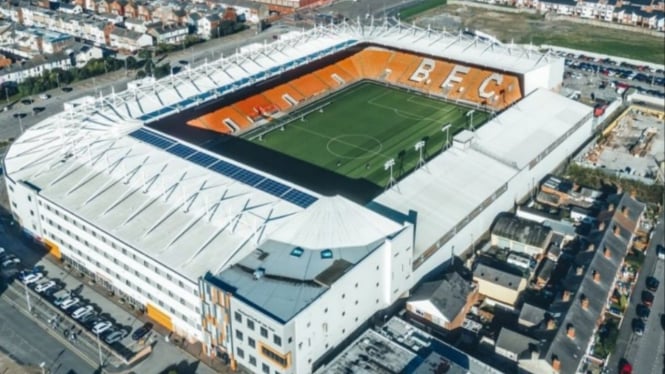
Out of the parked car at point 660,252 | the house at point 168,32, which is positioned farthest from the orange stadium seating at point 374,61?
the parked car at point 660,252

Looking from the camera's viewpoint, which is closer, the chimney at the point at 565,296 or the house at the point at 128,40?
the chimney at the point at 565,296

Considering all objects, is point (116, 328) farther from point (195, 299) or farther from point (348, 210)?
point (348, 210)

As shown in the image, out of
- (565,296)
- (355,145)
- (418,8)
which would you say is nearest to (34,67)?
(355,145)

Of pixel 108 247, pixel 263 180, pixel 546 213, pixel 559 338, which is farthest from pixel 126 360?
pixel 546 213

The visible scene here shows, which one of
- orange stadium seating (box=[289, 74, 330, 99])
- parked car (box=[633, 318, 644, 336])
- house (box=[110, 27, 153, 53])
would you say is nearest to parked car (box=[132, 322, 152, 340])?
parked car (box=[633, 318, 644, 336])

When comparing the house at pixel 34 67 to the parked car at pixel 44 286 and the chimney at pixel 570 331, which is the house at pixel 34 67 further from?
the chimney at pixel 570 331

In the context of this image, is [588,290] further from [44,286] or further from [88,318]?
[44,286]
